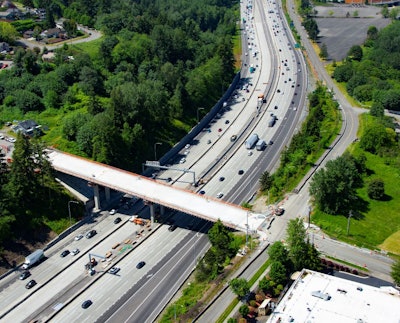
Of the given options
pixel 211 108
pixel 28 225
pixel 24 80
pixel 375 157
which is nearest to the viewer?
pixel 28 225

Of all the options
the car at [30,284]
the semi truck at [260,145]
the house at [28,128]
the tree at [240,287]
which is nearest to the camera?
the tree at [240,287]

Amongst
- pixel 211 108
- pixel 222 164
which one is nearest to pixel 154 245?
pixel 222 164

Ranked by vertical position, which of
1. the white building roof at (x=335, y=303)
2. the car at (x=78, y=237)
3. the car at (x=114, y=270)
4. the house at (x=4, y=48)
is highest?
the house at (x=4, y=48)

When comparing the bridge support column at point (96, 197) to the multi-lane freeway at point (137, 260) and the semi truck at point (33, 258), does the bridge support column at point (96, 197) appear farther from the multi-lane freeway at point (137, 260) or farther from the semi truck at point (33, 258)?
the semi truck at point (33, 258)

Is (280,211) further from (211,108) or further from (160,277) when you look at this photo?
(211,108)

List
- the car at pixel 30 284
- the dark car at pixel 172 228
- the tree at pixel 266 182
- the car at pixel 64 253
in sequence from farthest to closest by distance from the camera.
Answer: the tree at pixel 266 182
the dark car at pixel 172 228
the car at pixel 64 253
the car at pixel 30 284

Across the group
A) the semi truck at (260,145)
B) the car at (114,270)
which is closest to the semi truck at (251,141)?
the semi truck at (260,145)

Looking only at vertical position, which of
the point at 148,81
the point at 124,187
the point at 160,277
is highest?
the point at 148,81
